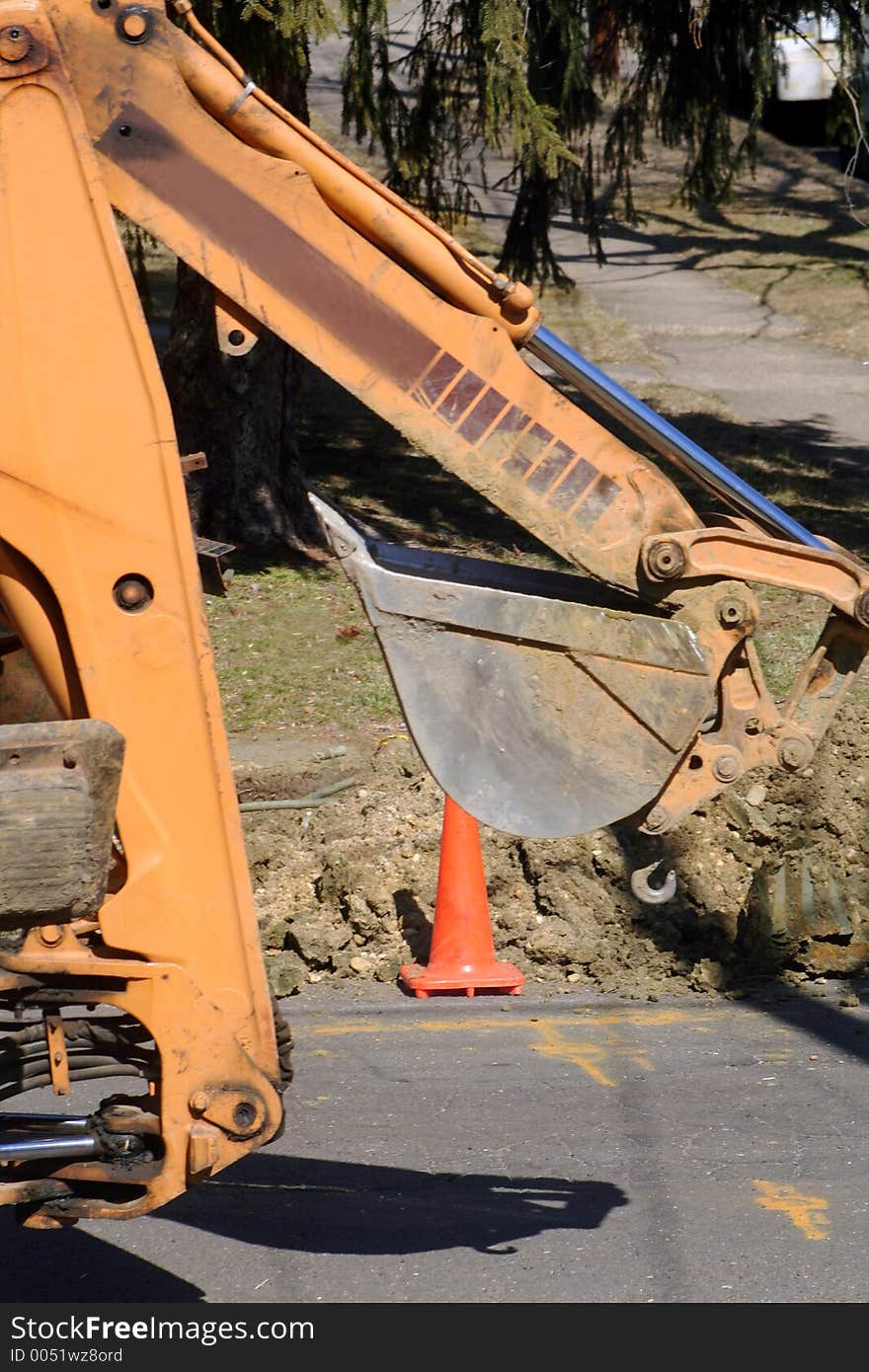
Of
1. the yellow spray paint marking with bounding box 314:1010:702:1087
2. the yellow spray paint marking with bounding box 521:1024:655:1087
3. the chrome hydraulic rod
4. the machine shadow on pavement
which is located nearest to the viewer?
the chrome hydraulic rod

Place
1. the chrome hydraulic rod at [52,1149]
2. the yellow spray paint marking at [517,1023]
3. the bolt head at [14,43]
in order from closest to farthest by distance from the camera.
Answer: the bolt head at [14,43] < the chrome hydraulic rod at [52,1149] < the yellow spray paint marking at [517,1023]

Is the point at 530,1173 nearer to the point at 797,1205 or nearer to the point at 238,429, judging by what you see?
the point at 797,1205

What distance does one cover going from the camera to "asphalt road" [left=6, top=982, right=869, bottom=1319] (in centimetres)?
429

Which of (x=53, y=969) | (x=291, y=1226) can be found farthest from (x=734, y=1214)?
(x=53, y=969)

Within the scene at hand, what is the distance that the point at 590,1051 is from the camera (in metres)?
5.84

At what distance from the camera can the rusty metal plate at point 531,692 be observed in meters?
3.47

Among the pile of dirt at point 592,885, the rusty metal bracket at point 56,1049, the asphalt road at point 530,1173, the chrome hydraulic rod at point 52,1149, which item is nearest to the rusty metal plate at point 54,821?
the rusty metal bracket at point 56,1049

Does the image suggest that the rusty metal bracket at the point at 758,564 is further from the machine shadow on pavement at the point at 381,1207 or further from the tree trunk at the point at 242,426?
the tree trunk at the point at 242,426

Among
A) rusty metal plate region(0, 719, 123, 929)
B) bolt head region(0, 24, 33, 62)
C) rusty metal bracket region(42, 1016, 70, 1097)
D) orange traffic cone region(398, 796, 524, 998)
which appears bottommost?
orange traffic cone region(398, 796, 524, 998)

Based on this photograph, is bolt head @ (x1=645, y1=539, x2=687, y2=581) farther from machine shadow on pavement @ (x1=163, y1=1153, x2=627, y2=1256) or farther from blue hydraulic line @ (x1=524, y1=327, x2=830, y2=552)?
machine shadow on pavement @ (x1=163, y1=1153, x2=627, y2=1256)

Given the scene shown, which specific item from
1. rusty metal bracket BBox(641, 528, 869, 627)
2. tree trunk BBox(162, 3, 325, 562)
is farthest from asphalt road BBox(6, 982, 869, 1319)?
tree trunk BBox(162, 3, 325, 562)

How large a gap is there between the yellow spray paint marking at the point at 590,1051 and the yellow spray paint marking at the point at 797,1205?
35.7 inches

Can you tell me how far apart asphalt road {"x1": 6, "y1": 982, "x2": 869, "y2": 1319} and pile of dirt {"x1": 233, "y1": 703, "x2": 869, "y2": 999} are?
0.31 meters

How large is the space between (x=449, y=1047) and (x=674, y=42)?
23.9ft
